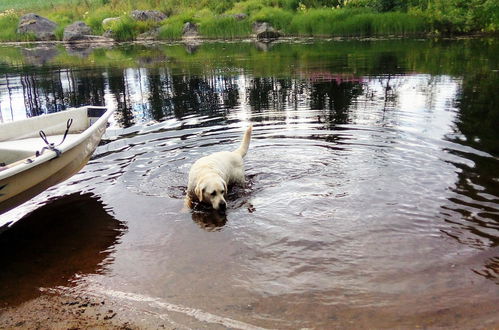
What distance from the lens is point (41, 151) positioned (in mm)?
5352

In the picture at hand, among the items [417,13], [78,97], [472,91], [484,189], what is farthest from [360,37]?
[484,189]

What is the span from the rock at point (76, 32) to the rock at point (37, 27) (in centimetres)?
271

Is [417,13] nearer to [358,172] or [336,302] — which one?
[358,172]

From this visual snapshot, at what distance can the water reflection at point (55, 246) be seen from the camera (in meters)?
4.41

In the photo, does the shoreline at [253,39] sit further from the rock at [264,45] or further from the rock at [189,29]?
the rock at [189,29]

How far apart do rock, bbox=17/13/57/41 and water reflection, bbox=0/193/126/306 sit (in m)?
40.9

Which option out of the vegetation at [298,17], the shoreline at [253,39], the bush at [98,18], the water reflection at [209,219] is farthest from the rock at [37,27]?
the water reflection at [209,219]

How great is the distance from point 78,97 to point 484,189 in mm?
12063

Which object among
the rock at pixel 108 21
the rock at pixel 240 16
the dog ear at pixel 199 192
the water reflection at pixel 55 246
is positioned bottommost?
the water reflection at pixel 55 246

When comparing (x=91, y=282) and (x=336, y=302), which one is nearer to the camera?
(x=336, y=302)

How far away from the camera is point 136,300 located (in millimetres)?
4035

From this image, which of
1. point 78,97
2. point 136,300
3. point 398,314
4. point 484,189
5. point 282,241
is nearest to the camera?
point 398,314

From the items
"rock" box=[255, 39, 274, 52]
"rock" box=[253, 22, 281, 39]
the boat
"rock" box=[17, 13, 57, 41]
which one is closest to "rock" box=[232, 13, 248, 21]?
"rock" box=[253, 22, 281, 39]

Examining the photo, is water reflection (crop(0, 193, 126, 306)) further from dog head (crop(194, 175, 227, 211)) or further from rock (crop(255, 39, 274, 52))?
rock (crop(255, 39, 274, 52))
